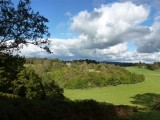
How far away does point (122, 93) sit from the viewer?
11394 centimetres

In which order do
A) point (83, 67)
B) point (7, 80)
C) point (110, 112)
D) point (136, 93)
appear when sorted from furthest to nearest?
point (83, 67)
point (136, 93)
point (7, 80)
point (110, 112)

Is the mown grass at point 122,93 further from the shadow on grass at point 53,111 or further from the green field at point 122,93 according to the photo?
the shadow on grass at point 53,111

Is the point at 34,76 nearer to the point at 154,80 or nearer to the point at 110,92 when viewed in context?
the point at 110,92

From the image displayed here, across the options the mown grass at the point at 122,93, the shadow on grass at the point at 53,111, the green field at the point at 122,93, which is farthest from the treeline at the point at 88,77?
the shadow on grass at the point at 53,111

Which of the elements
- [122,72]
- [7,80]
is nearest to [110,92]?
A: [122,72]

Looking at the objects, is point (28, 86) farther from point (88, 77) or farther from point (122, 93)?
point (88, 77)

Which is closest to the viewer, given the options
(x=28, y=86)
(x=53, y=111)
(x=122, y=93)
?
(x=53, y=111)

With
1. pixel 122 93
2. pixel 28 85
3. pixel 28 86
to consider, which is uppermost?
pixel 28 85

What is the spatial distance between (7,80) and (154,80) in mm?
90372

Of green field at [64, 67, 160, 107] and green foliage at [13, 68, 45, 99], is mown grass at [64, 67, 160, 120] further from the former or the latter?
green foliage at [13, 68, 45, 99]

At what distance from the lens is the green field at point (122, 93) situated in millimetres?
103381

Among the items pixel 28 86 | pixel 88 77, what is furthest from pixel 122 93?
pixel 28 86

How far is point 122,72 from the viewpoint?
134500mm

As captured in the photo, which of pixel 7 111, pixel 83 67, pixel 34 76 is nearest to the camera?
pixel 7 111
